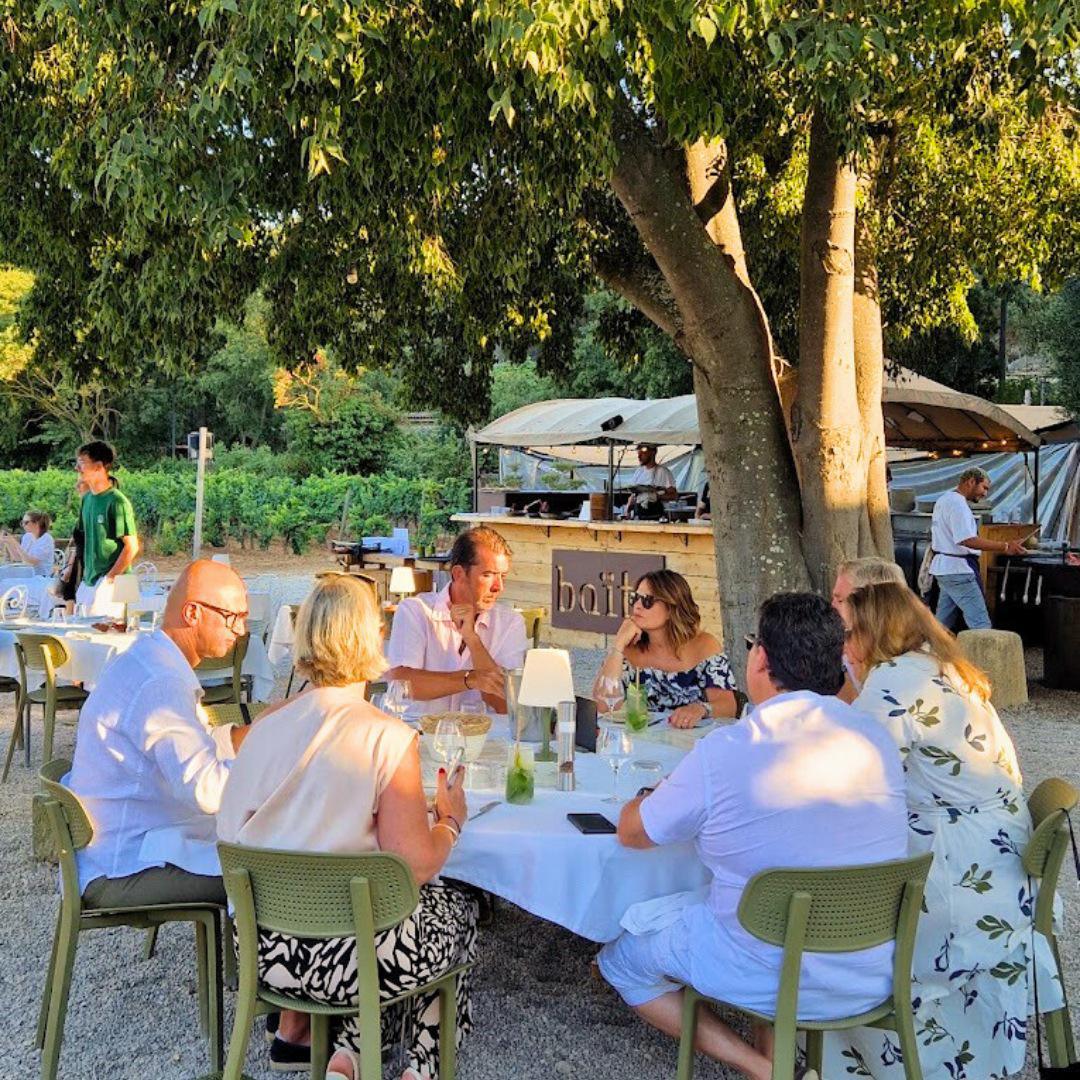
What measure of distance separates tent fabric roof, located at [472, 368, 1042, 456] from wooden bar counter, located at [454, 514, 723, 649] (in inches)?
44.8

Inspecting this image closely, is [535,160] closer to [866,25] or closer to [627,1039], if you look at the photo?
[866,25]

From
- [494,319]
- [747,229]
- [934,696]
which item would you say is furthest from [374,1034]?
[747,229]

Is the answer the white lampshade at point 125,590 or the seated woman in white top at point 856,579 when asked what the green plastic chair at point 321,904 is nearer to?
the seated woman in white top at point 856,579

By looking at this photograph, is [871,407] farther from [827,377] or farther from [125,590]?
[125,590]

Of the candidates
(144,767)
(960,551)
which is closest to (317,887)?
(144,767)

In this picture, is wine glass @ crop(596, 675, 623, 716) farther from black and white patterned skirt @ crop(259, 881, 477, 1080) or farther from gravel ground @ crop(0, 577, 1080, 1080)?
black and white patterned skirt @ crop(259, 881, 477, 1080)

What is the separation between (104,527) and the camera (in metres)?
7.72

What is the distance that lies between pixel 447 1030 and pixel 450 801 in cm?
61

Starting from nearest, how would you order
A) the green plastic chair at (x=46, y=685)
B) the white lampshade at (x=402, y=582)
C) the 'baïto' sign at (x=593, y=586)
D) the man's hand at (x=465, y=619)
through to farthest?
the man's hand at (x=465, y=619) < the green plastic chair at (x=46, y=685) < the white lampshade at (x=402, y=582) < the 'baïto' sign at (x=593, y=586)

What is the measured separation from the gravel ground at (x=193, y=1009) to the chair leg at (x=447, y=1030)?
0.42 metres

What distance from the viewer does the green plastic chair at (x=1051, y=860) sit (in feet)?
10.0

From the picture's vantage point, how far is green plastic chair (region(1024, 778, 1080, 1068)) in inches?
120

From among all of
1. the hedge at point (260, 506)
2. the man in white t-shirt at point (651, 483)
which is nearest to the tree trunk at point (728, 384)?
the man in white t-shirt at point (651, 483)

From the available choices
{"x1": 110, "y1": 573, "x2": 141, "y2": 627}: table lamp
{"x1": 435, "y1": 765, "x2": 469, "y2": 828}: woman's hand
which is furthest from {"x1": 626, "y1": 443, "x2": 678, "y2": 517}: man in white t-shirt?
{"x1": 435, "y1": 765, "x2": 469, "y2": 828}: woman's hand
